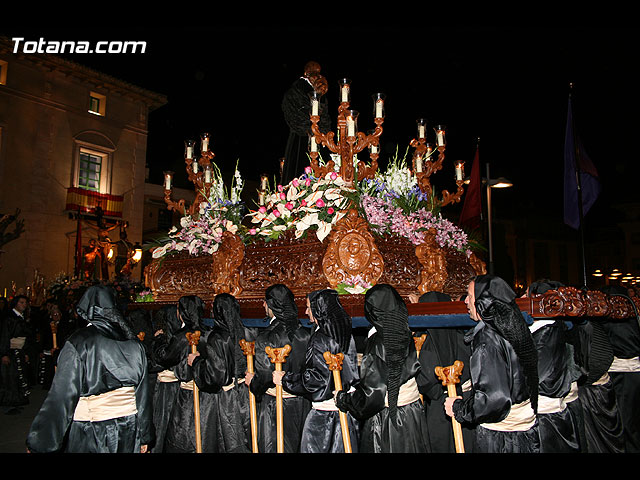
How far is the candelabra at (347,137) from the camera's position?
5566 millimetres

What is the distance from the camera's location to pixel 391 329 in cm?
386

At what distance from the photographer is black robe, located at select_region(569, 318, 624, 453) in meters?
5.50

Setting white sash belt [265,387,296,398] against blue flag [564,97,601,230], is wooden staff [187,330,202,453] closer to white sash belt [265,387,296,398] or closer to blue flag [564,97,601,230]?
white sash belt [265,387,296,398]

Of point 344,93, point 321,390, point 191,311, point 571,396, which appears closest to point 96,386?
point 321,390

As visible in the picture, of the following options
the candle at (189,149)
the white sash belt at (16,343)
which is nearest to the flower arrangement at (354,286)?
the candle at (189,149)

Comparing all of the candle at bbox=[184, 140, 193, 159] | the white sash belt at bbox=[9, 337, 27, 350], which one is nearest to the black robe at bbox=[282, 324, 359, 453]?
the candle at bbox=[184, 140, 193, 159]

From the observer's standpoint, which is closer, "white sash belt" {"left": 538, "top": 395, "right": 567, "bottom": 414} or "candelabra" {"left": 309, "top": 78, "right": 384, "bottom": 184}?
"white sash belt" {"left": 538, "top": 395, "right": 567, "bottom": 414}

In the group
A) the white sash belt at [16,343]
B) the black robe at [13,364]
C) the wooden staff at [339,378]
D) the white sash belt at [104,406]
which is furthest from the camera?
the white sash belt at [16,343]

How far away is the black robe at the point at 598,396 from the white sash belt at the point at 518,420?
2.29 m

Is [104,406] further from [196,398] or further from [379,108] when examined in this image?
[379,108]

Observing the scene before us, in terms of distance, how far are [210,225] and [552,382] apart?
4.59m

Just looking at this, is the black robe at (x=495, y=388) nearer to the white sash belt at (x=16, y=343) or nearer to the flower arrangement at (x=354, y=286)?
the flower arrangement at (x=354, y=286)

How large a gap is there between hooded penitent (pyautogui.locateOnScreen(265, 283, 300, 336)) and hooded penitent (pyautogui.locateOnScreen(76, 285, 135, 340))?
1511mm

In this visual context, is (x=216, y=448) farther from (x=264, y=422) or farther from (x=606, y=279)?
(x=606, y=279)
